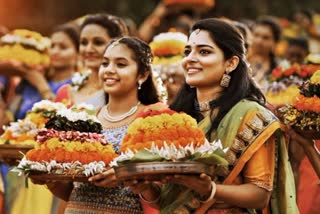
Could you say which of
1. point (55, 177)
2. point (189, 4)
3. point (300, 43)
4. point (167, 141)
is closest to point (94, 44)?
point (55, 177)

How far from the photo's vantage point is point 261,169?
Answer: 6051mm

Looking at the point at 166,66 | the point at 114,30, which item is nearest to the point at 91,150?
the point at 114,30

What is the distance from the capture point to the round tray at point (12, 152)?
742 centimetres

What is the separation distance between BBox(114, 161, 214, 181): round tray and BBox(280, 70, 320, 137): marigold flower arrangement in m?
1.02

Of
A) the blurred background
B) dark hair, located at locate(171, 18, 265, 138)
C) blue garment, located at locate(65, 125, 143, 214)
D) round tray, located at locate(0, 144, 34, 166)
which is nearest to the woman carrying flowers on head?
round tray, located at locate(0, 144, 34, 166)

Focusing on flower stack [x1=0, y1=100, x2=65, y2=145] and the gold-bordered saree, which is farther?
flower stack [x1=0, y1=100, x2=65, y2=145]

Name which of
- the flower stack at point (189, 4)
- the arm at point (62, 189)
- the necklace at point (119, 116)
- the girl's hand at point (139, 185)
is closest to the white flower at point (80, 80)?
the necklace at point (119, 116)

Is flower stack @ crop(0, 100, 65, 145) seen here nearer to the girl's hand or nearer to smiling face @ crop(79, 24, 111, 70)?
smiling face @ crop(79, 24, 111, 70)

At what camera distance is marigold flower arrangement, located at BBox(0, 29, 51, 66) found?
10.2 metres

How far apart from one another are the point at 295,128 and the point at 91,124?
47.5 inches

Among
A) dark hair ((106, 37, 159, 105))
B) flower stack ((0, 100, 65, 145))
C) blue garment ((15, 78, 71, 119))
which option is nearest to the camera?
dark hair ((106, 37, 159, 105))

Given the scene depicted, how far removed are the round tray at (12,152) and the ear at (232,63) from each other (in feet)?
5.60

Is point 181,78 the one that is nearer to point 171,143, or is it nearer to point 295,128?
point 295,128

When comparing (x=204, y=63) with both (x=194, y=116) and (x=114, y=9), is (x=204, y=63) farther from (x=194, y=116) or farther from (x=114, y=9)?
(x=114, y=9)
